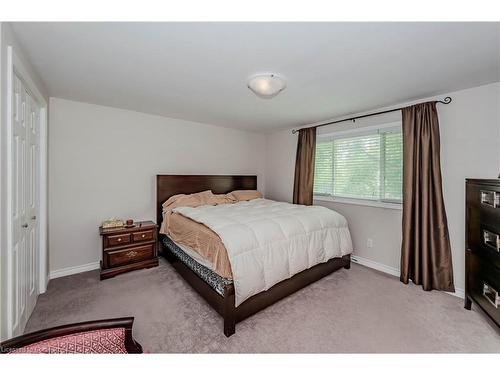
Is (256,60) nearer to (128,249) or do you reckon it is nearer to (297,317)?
(297,317)

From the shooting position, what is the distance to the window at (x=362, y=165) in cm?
292

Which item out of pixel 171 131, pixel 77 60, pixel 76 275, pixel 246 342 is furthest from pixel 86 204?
pixel 246 342

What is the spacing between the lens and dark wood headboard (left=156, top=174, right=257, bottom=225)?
11.4ft

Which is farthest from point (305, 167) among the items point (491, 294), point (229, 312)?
point (229, 312)

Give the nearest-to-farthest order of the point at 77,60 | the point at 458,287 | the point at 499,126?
1. the point at 77,60
2. the point at 499,126
3. the point at 458,287

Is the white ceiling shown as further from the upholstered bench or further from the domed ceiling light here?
the upholstered bench

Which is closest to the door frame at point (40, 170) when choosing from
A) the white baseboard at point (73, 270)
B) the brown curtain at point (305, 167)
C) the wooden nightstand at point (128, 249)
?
the white baseboard at point (73, 270)

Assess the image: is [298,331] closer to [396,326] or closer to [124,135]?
[396,326]

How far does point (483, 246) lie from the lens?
188 centimetres

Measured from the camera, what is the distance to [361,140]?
3.24 m

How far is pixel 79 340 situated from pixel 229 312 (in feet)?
3.60

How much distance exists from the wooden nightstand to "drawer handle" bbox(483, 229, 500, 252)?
357 cm

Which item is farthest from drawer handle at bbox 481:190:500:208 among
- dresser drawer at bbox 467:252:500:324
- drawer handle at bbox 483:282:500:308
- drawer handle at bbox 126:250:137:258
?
drawer handle at bbox 126:250:137:258

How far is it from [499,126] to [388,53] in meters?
1.56
